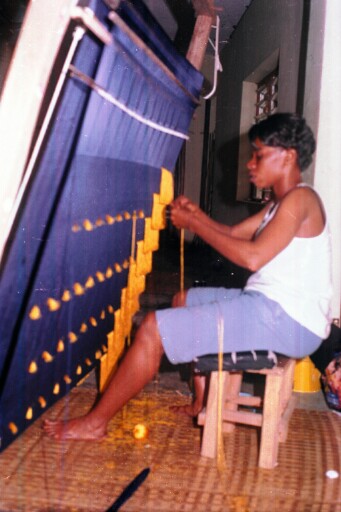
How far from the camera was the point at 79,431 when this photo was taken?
2.18 metres

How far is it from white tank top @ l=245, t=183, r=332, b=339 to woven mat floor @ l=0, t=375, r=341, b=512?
1.88 feet

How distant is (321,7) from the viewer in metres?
2.89

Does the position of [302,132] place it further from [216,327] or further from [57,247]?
[57,247]

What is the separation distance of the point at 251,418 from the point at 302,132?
1159 millimetres

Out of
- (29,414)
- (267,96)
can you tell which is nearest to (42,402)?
(29,414)

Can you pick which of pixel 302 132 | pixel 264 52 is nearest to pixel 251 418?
pixel 302 132

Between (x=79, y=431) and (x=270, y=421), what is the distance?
2.52 feet

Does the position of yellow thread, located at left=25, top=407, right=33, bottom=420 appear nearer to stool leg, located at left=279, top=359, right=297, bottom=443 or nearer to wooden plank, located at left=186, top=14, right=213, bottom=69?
stool leg, located at left=279, top=359, right=297, bottom=443

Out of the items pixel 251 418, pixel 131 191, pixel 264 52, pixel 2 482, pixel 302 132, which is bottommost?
pixel 2 482

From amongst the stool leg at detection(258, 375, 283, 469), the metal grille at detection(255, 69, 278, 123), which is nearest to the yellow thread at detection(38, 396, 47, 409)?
the stool leg at detection(258, 375, 283, 469)

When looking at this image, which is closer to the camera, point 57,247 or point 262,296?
point 57,247

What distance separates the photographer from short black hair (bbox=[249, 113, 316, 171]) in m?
2.05

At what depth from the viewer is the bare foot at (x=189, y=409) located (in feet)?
8.34

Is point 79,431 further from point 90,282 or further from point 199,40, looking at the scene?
point 199,40
